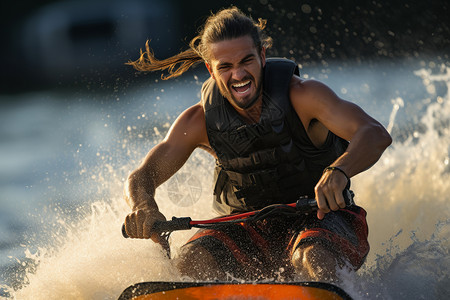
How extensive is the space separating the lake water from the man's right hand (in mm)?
194

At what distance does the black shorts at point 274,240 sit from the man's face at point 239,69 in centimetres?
61

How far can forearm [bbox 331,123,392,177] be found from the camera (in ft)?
9.32

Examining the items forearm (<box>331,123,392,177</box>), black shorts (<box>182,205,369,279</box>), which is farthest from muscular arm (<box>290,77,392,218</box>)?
black shorts (<box>182,205,369,279</box>)

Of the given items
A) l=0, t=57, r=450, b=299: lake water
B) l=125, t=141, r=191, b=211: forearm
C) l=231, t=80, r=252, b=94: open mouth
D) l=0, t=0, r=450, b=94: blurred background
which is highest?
l=231, t=80, r=252, b=94: open mouth

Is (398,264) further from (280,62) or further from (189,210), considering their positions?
(189,210)

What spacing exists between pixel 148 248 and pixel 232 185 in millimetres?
543

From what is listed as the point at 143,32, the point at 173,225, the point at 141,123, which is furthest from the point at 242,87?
the point at 143,32

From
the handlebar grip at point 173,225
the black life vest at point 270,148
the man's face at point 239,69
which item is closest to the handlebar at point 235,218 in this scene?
the handlebar grip at point 173,225

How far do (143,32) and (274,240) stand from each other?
43.9 feet

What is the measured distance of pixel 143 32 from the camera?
52.4ft

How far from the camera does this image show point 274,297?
7.86 feet

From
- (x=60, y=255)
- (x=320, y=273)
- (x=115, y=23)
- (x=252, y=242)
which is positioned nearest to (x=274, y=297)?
(x=320, y=273)

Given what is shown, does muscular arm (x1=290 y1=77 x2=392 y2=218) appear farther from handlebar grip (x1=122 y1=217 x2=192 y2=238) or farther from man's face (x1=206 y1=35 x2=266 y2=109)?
handlebar grip (x1=122 y1=217 x2=192 y2=238)

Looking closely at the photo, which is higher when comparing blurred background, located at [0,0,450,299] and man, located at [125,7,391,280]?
man, located at [125,7,391,280]
